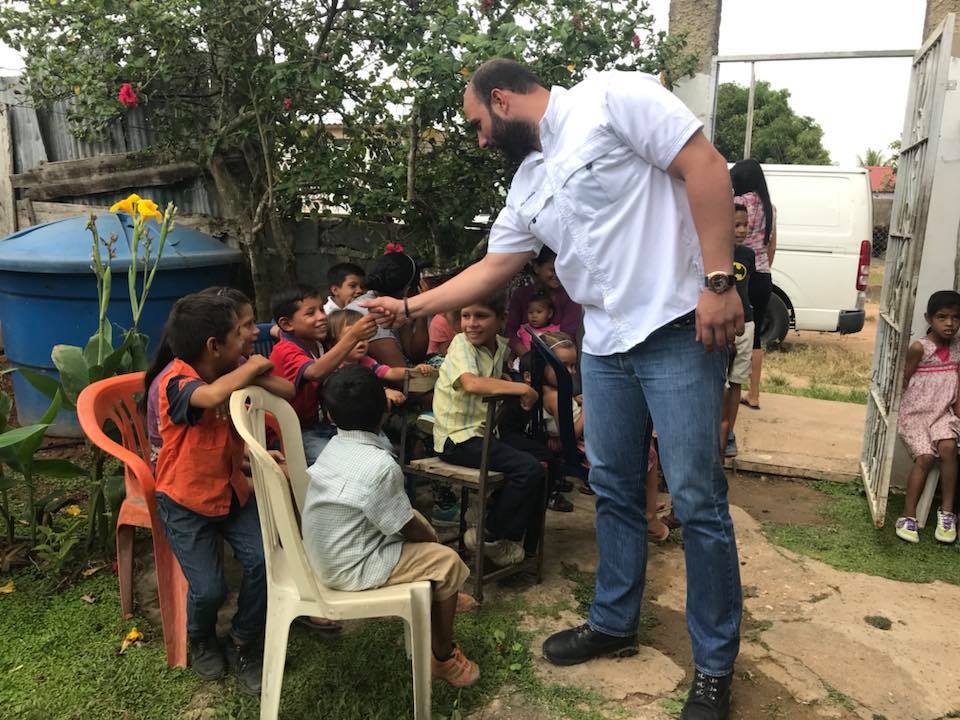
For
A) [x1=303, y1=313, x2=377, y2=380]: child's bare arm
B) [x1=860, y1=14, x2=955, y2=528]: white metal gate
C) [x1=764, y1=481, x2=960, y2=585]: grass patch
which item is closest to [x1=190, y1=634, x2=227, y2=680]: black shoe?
[x1=303, y1=313, x2=377, y2=380]: child's bare arm

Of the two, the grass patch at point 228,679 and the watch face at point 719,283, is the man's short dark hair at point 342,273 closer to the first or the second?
the grass patch at point 228,679

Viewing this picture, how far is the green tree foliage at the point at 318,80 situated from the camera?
405 centimetres

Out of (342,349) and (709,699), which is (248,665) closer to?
(342,349)

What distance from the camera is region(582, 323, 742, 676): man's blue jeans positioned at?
2.14 m

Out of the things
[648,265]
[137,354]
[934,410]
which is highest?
[648,265]

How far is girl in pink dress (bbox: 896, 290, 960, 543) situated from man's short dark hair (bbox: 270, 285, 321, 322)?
2782mm

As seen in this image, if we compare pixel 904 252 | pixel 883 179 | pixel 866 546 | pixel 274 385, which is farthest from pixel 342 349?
pixel 883 179

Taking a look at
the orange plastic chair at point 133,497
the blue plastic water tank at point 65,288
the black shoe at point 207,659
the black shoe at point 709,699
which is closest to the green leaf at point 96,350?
the orange plastic chair at point 133,497

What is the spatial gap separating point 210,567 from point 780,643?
1961 millimetres

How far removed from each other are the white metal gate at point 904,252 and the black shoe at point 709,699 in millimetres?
1888

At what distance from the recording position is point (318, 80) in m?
4.15

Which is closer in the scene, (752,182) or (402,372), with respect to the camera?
(402,372)

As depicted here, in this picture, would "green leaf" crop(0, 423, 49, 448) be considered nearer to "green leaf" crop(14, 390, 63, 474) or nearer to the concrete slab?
"green leaf" crop(14, 390, 63, 474)

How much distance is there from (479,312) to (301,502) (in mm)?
1044
